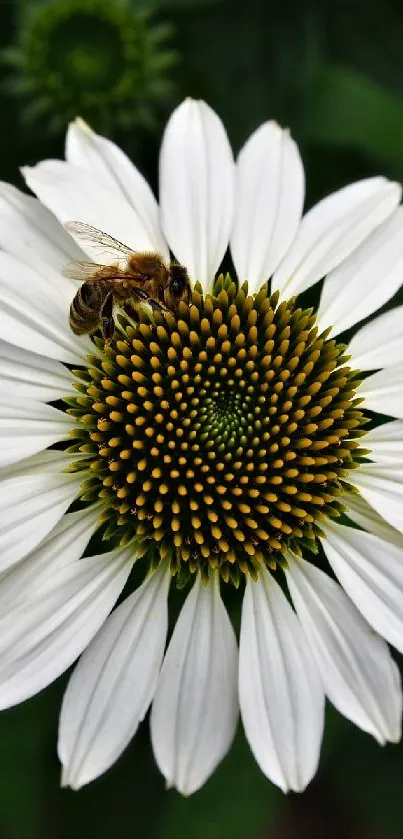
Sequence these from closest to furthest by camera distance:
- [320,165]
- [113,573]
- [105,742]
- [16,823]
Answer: [105,742] < [113,573] < [16,823] < [320,165]

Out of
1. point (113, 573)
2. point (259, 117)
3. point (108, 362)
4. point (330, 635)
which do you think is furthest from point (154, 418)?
point (259, 117)

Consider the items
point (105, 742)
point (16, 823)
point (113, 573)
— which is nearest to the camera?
point (105, 742)

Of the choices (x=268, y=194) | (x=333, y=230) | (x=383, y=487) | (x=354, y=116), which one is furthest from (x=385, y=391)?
(x=354, y=116)

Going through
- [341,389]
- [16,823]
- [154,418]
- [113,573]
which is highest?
[341,389]

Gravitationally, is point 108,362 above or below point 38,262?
below

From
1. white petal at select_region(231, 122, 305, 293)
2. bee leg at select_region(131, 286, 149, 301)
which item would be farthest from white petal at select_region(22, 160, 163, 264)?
white petal at select_region(231, 122, 305, 293)

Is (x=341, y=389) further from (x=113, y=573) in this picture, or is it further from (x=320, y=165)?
(x=320, y=165)

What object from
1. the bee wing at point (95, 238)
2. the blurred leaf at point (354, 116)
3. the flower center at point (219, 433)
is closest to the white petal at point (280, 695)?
the flower center at point (219, 433)

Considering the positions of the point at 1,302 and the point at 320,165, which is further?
the point at 320,165
